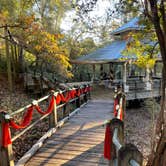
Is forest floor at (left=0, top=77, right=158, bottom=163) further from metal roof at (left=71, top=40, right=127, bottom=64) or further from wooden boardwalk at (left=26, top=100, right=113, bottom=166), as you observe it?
metal roof at (left=71, top=40, right=127, bottom=64)

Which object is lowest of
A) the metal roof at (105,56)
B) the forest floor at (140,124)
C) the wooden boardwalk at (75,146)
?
the forest floor at (140,124)

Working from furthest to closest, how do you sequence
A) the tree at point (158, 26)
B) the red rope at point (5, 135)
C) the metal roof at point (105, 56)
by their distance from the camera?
the metal roof at point (105, 56), the tree at point (158, 26), the red rope at point (5, 135)

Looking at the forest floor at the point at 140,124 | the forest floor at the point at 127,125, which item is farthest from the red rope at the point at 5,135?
the forest floor at the point at 140,124

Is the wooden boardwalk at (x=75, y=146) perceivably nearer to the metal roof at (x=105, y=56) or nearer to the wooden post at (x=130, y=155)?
the wooden post at (x=130, y=155)

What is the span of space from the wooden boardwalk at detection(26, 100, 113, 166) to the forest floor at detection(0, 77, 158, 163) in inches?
58.0

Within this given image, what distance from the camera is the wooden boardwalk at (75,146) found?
423 centimetres

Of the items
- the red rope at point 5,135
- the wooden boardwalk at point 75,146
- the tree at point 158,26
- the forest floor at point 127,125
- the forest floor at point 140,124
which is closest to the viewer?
the red rope at point 5,135

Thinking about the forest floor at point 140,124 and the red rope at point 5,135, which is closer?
the red rope at point 5,135

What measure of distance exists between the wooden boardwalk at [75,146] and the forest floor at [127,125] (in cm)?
147

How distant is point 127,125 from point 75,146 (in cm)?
687

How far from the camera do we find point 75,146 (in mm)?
4965

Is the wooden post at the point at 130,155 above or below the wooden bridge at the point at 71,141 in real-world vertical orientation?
above

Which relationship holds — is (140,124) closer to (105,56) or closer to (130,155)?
(105,56)

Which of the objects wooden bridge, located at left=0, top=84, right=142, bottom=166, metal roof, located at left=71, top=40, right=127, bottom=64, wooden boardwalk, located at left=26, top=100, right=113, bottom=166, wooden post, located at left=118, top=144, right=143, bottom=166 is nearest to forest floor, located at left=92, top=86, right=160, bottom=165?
wooden bridge, located at left=0, top=84, right=142, bottom=166
